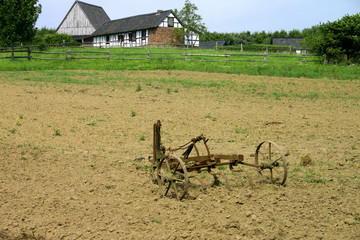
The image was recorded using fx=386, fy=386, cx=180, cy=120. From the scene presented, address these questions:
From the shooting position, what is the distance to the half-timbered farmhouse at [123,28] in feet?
175

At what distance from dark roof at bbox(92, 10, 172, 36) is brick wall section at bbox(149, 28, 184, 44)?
3.43 ft

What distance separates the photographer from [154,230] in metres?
5.12

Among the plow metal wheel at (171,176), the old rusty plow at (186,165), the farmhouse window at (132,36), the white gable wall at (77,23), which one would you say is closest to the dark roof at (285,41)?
the farmhouse window at (132,36)

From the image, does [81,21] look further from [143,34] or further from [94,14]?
[143,34]

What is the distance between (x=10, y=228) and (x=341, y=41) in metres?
29.8

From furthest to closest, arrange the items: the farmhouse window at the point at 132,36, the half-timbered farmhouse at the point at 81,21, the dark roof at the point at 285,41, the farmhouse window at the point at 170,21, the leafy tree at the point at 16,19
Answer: the dark roof at the point at 285,41, the half-timbered farmhouse at the point at 81,21, the farmhouse window at the point at 132,36, the farmhouse window at the point at 170,21, the leafy tree at the point at 16,19

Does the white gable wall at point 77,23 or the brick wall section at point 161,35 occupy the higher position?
the white gable wall at point 77,23

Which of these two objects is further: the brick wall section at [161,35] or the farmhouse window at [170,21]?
the farmhouse window at [170,21]

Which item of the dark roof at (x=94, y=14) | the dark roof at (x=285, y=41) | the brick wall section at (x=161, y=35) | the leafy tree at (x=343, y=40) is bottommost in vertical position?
the leafy tree at (x=343, y=40)

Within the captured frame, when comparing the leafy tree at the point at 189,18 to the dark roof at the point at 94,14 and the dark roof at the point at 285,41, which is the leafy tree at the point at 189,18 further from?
the dark roof at the point at 285,41

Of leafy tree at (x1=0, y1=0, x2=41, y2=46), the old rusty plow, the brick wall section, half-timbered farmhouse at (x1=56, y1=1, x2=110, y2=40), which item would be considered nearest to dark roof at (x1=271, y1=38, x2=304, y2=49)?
half-timbered farmhouse at (x1=56, y1=1, x2=110, y2=40)

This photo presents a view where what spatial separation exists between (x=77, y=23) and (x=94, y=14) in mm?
3458

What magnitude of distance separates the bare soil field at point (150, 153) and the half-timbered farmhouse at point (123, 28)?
32.7m

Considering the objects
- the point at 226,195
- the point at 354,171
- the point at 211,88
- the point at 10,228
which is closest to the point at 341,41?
the point at 211,88
